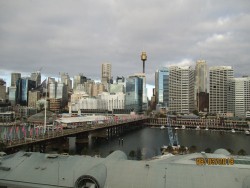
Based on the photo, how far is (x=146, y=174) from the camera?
2622 cm

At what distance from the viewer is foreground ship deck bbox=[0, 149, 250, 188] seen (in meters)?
24.9

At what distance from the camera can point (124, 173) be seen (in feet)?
87.2

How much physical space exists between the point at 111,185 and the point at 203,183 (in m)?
8.39

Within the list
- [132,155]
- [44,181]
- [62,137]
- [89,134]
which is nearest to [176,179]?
[44,181]

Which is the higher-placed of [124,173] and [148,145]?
[124,173]

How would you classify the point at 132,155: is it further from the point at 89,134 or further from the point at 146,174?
the point at 146,174

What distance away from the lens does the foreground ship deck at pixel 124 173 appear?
81.8ft
